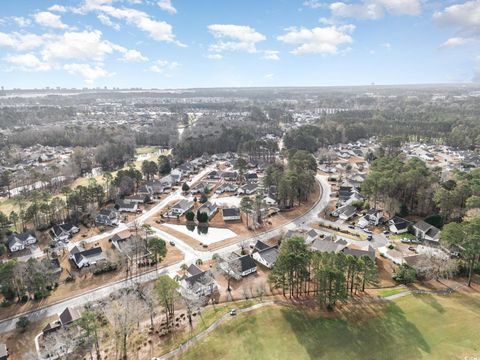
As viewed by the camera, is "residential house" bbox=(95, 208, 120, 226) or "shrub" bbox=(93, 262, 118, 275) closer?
"shrub" bbox=(93, 262, 118, 275)

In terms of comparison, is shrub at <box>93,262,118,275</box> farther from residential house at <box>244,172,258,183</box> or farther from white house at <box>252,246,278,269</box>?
residential house at <box>244,172,258,183</box>

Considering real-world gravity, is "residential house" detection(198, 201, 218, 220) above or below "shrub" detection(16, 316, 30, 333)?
above

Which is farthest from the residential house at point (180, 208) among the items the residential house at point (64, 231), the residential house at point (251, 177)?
the residential house at point (251, 177)

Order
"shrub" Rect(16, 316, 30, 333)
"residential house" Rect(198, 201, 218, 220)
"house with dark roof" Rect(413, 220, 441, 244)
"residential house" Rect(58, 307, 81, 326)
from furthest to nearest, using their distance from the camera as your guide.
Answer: "residential house" Rect(198, 201, 218, 220), "house with dark roof" Rect(413, 220, 441, 244), "shrub" Rect(16, 316, 30, 333), "residential house" Rect(58, 307, 81, 326)

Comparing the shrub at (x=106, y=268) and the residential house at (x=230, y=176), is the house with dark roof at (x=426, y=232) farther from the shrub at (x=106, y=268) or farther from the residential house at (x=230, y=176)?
the shrub at (x=106, y=268)

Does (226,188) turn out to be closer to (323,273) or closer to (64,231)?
(64,231)

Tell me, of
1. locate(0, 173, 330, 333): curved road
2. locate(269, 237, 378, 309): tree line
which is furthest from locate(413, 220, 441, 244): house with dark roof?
locate(269, 237, 378, 309): tree line
